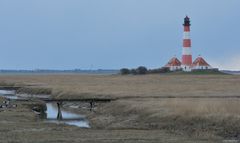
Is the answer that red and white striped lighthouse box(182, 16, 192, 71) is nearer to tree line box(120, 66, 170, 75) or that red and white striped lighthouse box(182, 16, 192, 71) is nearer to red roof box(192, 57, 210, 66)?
red roof box(192, 57, 210, 66)

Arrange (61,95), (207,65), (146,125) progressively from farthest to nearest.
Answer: (207,65) → (61,95) → (146,125)

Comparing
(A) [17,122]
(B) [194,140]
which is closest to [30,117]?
(A) [17,122]

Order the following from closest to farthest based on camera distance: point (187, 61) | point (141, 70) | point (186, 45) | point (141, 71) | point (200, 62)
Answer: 1. point (186, 45)
2. point (187, 61)
3. point (200, 62)
4. point (141, 71)
5. point (141, 70)

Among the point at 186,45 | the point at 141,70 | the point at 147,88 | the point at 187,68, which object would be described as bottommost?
the point at 147,88

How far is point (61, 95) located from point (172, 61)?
84.2 meters

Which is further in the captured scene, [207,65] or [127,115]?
[207,65]

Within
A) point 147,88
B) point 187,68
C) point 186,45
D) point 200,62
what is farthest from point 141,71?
point 147,88

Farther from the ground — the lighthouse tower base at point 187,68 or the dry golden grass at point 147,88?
the lighthouse tower base at point 187,68

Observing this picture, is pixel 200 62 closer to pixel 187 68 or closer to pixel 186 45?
pixel 187 68

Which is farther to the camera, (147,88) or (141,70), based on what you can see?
(141,70)

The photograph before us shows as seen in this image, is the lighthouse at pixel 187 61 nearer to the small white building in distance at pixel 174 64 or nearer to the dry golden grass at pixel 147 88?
the small white building in distance at pixel 174 64

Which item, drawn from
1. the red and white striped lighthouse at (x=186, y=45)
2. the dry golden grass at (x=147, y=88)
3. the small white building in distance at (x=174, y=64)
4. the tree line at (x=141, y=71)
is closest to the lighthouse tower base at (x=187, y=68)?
the red and white striped lighthouse at (x=186, y=45)

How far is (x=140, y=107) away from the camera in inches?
1544

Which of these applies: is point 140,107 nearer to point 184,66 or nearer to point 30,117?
point 30,117
